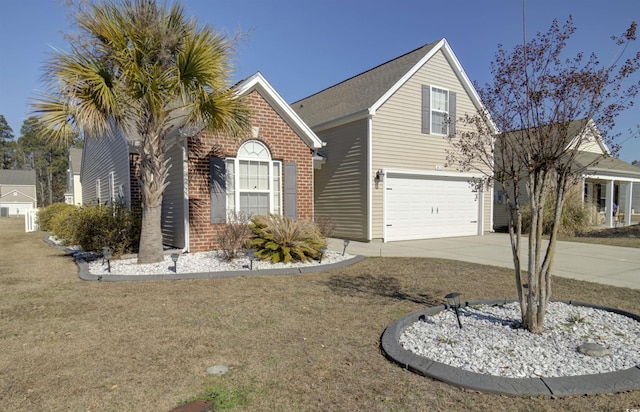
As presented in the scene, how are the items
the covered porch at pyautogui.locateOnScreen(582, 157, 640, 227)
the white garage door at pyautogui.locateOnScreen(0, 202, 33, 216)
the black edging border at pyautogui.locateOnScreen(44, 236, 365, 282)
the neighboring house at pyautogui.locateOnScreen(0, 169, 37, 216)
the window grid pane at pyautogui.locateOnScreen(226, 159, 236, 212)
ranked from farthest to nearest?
the white garage door at pyautogui.locateOnScreen(0, 202, 33, 216)
the neighboring house at pyautogui.locateOnScreen(0, 169, 37, 216)
the covered porch at pyautogui.locateOnScreen(582, 157, 640, 227)
the window grid pane at pyautogui.locateOnScreen(226, 159, 236, 212)
the black edging border at pyautogui.locateOnScreen(44, 236, 365, 282)

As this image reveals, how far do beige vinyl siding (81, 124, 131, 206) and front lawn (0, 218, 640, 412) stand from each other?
4553mm

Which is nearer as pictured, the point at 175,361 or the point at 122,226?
the point at 175,361

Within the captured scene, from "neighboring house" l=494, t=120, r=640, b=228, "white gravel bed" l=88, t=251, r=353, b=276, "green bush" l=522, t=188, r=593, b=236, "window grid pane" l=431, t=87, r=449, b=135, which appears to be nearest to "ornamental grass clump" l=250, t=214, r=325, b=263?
"white gravel bed" l=88, t=251, r=353, b=276

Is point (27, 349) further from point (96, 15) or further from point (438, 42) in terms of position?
point (438, 42)

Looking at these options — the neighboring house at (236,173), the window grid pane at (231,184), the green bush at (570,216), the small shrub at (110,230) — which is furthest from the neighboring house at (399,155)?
the small shrub at (110,230)

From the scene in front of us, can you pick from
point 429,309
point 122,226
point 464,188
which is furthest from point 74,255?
point 464,188

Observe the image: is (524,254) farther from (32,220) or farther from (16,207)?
(16,207)

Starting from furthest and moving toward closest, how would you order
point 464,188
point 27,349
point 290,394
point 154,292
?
point 464,188 < point 154,292 < point 27,349 < point 290,394

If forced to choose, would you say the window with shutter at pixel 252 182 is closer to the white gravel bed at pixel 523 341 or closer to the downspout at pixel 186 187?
the downspout at pixel 186 187

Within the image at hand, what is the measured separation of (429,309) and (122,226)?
24.8 feet

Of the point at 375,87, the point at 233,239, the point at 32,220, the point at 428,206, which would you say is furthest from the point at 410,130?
the point at 32,220

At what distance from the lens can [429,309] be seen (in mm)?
4801

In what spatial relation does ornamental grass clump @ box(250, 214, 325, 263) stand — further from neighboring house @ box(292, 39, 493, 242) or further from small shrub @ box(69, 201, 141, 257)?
neighboring house @ box(292, 39, 493, 242)

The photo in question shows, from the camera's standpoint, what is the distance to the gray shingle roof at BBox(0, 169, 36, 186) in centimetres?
5763
